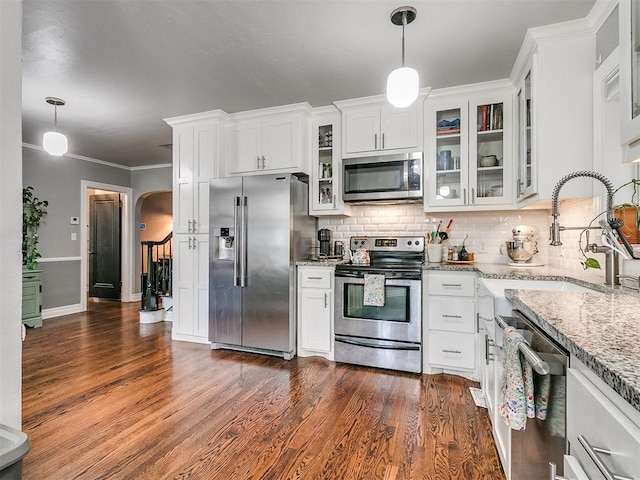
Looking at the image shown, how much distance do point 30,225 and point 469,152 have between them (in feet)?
17.7

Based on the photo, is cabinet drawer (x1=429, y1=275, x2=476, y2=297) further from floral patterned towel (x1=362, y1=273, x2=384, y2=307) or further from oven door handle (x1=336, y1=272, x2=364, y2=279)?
oven door handle (x1=336, y1=272, x2=364, y2=279)

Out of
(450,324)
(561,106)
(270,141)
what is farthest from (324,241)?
(561,106)

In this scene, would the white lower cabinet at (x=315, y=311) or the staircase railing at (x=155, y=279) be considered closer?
the white lower cabinet at (x=315, y=311)

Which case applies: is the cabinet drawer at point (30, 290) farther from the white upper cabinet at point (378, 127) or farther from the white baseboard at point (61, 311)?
the white upper cabinet at point (378, 127)

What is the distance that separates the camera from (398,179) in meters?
3.26

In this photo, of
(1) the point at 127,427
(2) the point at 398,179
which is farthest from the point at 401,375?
(1) the point at 127,427

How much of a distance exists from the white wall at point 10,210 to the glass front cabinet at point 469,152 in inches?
113

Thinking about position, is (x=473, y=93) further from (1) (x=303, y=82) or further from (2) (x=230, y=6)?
(2) (x=230, y=6)

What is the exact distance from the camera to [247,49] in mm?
2525

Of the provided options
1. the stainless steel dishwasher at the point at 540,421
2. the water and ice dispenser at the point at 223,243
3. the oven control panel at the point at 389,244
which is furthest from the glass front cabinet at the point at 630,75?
the water and ice dispenser at the point at 223,243

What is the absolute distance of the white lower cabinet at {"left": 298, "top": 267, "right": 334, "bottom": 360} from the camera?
3.19m

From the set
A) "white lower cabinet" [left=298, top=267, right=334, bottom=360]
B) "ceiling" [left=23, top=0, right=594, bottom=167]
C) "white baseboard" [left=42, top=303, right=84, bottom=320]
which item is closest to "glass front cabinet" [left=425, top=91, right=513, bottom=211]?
"ceiling" [left=23, top=0, right=594, bottom=167]

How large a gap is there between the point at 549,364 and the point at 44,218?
6099 mm

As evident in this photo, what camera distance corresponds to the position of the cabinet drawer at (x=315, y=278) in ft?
10.5
